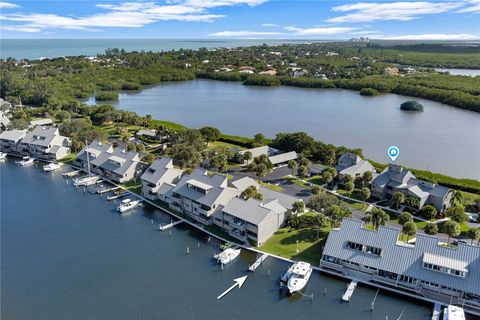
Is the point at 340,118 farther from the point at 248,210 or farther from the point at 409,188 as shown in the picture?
the point at 248,210

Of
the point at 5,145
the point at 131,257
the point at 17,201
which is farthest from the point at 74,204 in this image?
the point at 5,145

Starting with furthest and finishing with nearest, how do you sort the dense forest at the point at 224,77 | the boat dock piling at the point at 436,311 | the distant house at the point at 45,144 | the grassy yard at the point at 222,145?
1. the dense forest at the point at 224,77
2. the grassy yard at the point at 222,145
3. the distant house at the point at 45,144
4. the boat dock piling at the point at 436,311

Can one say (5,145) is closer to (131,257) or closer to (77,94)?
(131,257)

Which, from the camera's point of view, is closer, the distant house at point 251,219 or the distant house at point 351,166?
the distant house at point 251,219

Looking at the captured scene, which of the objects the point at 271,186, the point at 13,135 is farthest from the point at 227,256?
the point at 13,135

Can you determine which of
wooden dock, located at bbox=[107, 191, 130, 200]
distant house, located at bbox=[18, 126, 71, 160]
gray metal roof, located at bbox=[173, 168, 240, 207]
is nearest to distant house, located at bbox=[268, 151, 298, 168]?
gray metal roof, located at bbox=[173, 168, 240, 207]
